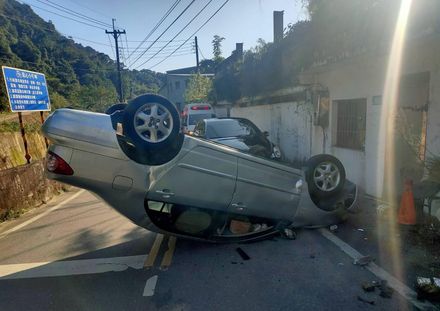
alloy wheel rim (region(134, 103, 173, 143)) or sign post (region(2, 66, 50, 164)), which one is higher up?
sign post (region(2, 66, 50, 164))

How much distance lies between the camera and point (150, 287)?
335 cm

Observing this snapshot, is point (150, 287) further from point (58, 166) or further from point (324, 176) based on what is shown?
point (324, 176)

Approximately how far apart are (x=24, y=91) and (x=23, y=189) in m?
3.74

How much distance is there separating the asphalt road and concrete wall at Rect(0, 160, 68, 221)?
1.65 m

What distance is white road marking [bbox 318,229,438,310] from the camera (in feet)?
9.34

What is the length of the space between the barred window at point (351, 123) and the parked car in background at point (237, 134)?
67.0 inches

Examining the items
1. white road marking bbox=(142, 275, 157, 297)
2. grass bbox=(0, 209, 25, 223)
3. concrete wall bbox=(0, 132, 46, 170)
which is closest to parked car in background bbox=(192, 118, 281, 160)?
grass bbox=(0, 209, 25, 223)

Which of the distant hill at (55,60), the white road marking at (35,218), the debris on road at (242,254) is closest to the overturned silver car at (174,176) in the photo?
the debris on road at (242,254)

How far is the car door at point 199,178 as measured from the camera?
3.68 meters

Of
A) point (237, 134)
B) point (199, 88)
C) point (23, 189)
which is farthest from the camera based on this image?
point (199, 88)

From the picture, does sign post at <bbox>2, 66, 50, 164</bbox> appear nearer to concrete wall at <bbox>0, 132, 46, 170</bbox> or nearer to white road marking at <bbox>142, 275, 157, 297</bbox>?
concrete wall at <bbox>0, 132, 46, 170</bbox>

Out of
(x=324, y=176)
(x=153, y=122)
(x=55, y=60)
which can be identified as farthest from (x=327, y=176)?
(x=55, y=60)

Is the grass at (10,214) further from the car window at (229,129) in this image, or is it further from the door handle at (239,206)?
the door handle at (239,206)

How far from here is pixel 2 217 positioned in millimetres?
6184
